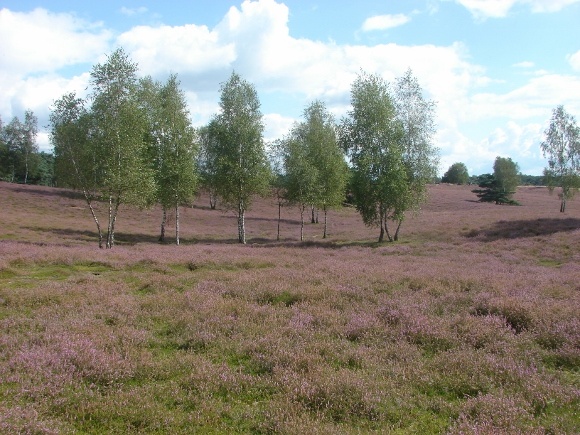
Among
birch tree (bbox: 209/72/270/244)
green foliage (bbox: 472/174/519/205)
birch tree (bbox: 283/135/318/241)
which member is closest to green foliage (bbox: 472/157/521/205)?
green foliage (bbox: 472/174/519/205)

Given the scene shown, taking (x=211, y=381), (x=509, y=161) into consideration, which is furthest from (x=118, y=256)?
(x=509, y=161)

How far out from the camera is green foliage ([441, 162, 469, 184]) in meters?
A: 161

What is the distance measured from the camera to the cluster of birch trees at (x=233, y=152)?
36.3m

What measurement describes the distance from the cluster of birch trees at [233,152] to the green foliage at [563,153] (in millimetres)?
29210

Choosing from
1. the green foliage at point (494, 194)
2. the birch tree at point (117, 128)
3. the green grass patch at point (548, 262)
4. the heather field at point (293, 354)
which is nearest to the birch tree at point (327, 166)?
the birch tree at point (117, 128)

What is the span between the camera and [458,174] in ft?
529

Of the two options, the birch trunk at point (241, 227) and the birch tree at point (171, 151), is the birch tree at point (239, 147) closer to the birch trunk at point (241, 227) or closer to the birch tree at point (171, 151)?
the birch trunk at point (241, 227)

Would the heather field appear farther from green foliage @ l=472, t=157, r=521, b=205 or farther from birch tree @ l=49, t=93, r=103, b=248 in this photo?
green foliage @ l=472, t=157, r=521, b=205

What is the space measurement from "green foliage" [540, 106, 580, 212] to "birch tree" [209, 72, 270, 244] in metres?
43.1

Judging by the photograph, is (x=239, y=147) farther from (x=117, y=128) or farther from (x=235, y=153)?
(x=117, y=128)

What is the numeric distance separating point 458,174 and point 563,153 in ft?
336

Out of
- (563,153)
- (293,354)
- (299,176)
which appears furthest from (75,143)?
(563,153)

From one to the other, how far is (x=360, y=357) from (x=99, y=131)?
111 ft

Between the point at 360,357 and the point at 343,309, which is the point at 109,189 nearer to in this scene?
the point at 343,309
